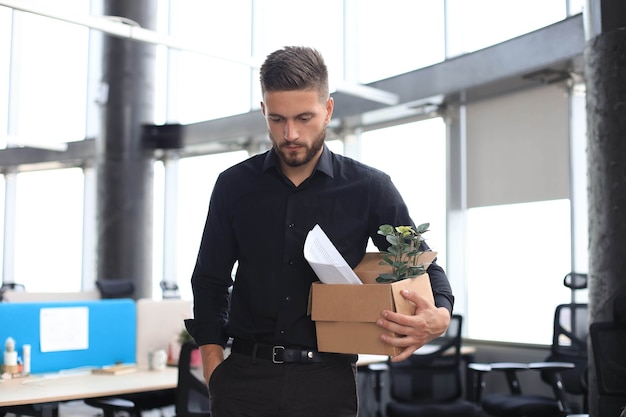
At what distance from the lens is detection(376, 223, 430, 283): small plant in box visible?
1.50 meters

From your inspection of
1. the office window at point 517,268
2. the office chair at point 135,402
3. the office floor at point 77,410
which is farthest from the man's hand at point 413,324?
the office window at point 517,268

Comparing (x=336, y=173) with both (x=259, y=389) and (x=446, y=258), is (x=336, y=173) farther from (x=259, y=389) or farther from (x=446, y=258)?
(x=446, y=258)

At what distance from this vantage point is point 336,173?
1707 mm

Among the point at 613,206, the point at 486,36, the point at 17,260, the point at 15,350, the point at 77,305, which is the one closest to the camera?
the point at 613,206

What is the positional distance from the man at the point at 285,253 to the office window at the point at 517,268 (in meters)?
4.81

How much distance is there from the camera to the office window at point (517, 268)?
625cm

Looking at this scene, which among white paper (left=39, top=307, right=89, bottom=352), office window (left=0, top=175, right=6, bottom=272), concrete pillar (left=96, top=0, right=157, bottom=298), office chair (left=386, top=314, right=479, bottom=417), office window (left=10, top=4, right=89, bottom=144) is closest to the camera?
white paper (left=39, top=307, right=89, bottom=352)

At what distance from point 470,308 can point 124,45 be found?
18.0ft

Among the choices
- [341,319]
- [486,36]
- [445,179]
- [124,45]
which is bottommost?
[341,319]

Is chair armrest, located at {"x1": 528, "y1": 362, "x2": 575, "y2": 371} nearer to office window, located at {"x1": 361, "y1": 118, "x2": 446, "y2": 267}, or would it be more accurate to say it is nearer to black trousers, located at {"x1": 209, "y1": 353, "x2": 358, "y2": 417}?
office window, located at {"x1": 361, "y1": 118, "x2": 446, "y2": 267}

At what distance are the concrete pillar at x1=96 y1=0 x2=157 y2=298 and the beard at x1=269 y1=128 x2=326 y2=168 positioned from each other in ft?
26.8

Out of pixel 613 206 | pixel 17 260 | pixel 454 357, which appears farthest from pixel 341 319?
pixel 17 260

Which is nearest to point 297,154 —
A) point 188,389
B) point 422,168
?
point 188,389

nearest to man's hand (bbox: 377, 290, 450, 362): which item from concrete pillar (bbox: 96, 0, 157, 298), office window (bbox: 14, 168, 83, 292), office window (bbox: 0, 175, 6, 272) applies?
concrete pillar (bbox: 96, 0, 157, 298)
